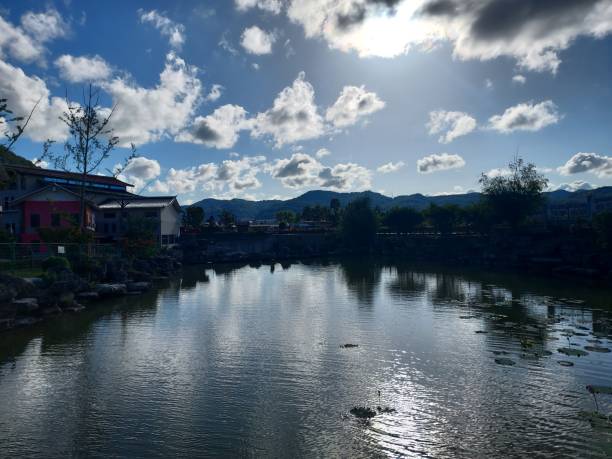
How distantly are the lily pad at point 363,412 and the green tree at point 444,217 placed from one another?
8448 centimetres

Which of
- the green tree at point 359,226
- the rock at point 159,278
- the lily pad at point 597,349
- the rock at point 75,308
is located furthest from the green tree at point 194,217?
the lily pad at point 597,349

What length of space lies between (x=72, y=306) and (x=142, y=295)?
8408 millimetres

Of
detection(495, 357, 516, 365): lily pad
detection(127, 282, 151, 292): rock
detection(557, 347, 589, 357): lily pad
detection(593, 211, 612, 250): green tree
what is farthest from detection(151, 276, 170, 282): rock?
detection(593, 211, 612, 250): green tree

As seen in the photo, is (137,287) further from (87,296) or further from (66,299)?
(66,299)

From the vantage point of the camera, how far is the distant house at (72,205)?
53906 mm

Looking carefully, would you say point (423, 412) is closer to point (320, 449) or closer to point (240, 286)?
point (320, 449)

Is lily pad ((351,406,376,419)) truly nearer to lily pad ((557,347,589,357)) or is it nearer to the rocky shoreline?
lily pad ((557,347,589,357))

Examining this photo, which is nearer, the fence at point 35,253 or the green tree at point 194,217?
the fence at point 35,253

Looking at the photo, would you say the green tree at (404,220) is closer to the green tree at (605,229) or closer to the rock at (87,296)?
the green tree at (605,229)

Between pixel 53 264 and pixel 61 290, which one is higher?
pixel 53 264

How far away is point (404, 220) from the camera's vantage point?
103125mm

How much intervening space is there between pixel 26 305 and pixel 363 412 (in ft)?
84.9

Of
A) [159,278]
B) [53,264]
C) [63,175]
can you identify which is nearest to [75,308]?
[53,264]

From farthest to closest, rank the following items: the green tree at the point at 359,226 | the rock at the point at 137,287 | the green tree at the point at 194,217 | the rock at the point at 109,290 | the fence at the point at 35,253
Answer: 1. the green tree at the point at 194,217
2. the green tree at the point at 359,226
3. the rock at the point at 137,287
4. the rock at the point at 109,290
5. the fence at the point at 35,253
